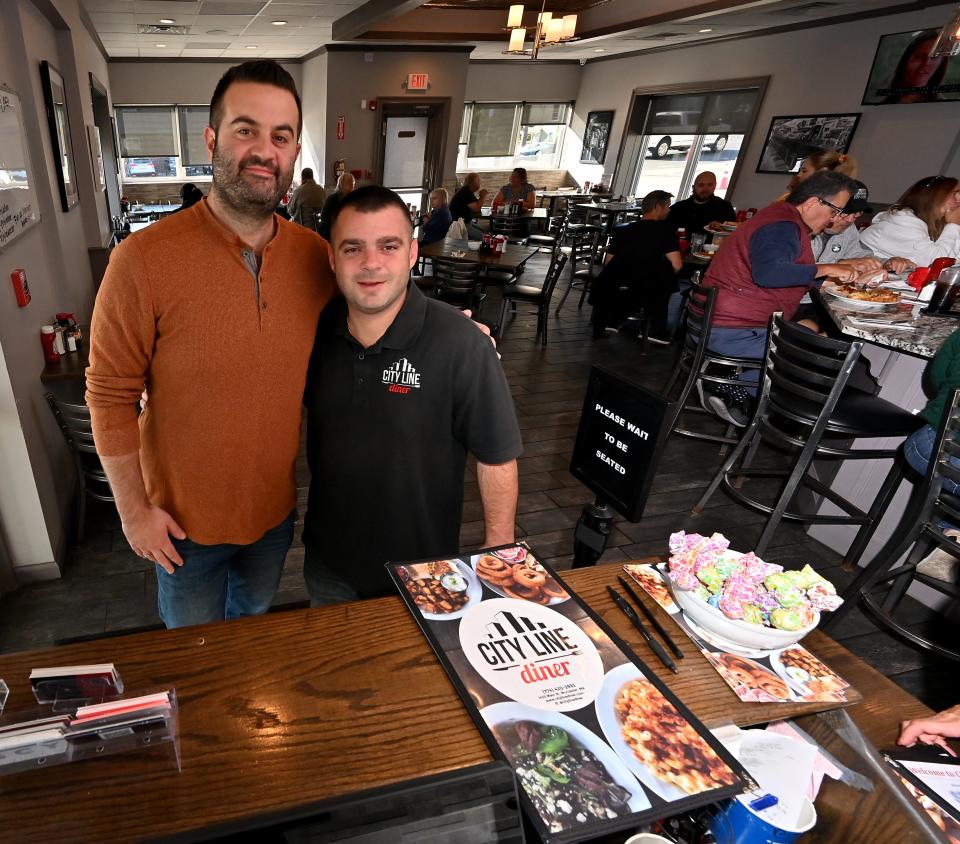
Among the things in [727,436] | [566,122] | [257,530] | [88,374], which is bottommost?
[727,436]

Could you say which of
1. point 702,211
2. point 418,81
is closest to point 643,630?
point 702,211

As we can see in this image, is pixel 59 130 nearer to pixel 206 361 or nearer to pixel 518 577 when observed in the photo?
pixel 206 361

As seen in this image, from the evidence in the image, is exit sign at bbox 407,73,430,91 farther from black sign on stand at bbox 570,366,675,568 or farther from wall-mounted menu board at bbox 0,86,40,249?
black sign on stand at bbox 570,366,675,568

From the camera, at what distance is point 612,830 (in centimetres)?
68

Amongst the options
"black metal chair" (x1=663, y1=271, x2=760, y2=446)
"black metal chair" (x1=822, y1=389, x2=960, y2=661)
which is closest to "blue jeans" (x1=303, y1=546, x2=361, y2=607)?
"black metal chair" (x1=822, y1=389, x2=960, y2=661)

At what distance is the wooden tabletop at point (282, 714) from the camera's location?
68 centimetres

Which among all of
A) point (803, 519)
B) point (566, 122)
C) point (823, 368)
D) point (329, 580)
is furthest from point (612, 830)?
point (566, 122)

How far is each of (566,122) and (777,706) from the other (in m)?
14.0

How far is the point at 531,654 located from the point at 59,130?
4.29m

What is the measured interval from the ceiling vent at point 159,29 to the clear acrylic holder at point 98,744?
9085 mm

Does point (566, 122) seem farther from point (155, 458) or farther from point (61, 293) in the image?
point (155, 458)

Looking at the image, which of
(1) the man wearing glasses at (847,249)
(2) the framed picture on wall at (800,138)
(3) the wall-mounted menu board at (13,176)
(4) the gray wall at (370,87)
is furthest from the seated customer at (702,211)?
(3) the wall-mounted menu board at (13,176)

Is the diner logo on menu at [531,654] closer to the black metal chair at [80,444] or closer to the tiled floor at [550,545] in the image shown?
the tiled floor at [550,545]

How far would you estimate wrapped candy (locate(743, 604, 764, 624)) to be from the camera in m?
0.98
